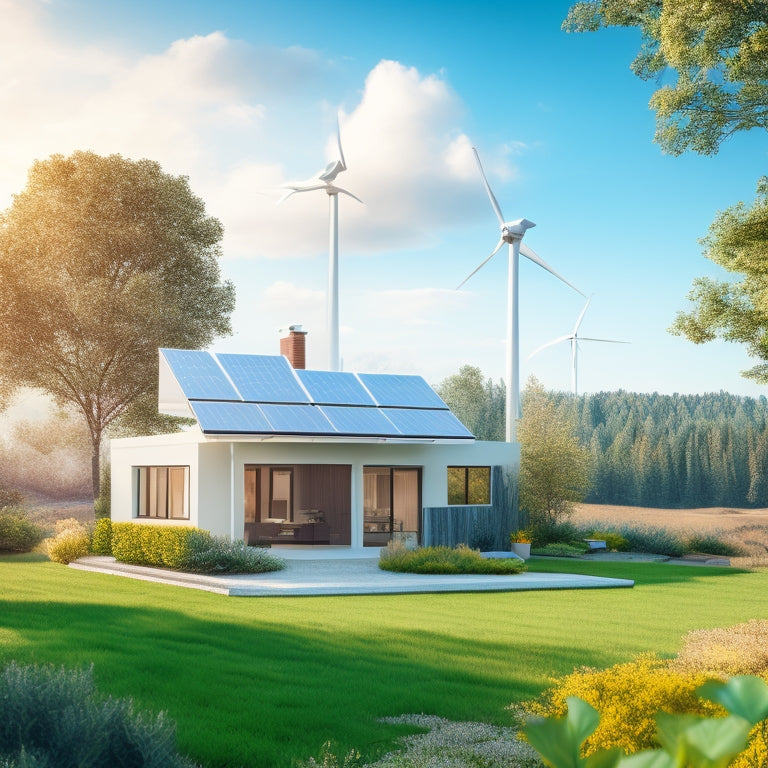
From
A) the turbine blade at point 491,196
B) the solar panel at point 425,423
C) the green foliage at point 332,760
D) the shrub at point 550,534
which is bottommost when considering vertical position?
the shrub at point 550,534

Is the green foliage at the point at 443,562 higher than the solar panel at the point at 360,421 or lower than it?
lower

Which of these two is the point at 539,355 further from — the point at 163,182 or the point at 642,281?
the point at 163,182

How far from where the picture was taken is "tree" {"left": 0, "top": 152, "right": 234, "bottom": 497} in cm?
3697

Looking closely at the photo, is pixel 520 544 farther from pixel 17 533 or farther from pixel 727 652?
pixel 727 652

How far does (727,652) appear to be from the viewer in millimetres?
8484

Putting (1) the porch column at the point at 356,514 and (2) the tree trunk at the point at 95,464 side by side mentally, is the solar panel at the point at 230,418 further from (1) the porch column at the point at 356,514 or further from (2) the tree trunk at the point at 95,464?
(2) the tree trunk at the point at 95,464

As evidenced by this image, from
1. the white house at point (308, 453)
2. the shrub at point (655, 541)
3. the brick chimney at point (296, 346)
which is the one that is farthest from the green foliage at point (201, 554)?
the shrub at point (655, 541)

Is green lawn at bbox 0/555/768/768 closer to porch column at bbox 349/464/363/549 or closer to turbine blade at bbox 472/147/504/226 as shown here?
porch column at bbox 349/464/363/549

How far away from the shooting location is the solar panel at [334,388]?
2473cm

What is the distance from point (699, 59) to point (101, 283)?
27949 millimetres

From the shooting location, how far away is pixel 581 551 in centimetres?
2819

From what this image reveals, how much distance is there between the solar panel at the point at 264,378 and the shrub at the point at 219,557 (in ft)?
15.5

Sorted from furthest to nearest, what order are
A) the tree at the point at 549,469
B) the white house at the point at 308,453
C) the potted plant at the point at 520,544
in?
1. the tree at the point at 549,469
2. the potted plant at the point at 520,544
3. the white house at the point at 308,453

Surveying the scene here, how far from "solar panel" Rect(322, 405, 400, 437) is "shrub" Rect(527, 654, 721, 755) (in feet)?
53.9
